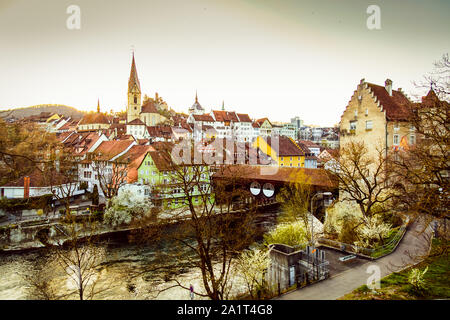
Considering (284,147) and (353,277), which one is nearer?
(353,277)

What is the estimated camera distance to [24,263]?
16766 mm

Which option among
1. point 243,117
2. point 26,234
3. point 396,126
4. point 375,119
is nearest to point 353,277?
point 396,126

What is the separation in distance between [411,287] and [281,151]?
3692cm

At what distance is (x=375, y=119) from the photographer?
1962 cm

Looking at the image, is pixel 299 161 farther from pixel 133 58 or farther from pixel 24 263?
pixel 133 58

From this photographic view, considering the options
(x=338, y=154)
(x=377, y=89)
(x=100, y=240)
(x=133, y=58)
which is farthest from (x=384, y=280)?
(x=133, y=58)

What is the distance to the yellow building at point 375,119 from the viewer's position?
61.3 ft

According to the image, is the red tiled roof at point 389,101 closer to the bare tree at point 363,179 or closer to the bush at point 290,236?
the bare tree at point 363,179

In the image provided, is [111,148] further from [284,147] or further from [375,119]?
[375,119]

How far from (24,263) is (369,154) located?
2361cm

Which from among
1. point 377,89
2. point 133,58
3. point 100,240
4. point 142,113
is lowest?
point 100,240

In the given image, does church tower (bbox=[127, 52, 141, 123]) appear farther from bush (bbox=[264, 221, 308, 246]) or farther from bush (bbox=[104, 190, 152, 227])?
bush (bbox=[264, 221, 308, 246])

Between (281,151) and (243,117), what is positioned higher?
(243,117)

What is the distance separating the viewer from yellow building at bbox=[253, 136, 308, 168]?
43281 mm
